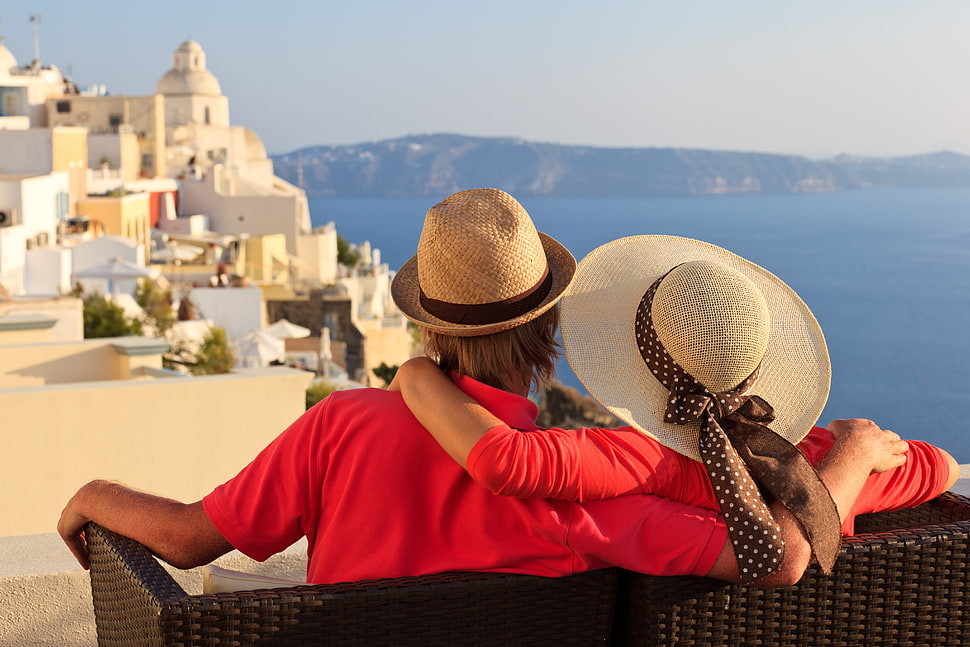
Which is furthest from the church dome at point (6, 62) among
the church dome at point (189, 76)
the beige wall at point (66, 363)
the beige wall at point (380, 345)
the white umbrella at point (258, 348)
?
the beige wall at point (66, 363)

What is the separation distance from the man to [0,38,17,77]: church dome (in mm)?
55065

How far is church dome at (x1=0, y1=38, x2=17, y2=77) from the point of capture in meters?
52.2

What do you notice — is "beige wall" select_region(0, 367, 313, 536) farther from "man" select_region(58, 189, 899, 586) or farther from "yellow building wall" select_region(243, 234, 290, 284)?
"yellow building wall" select_region(243, 234, 290, 284)

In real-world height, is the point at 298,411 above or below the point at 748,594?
below

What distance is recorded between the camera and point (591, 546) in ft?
4.42

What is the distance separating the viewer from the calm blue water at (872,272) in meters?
40.6

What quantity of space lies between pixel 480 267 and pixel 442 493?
283mm

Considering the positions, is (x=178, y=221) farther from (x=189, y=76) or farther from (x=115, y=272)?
(x=115, y=272)

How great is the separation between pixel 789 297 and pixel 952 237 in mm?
99032

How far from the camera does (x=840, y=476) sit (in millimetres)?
1484

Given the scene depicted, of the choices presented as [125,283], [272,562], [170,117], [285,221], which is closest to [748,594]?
[272,562]

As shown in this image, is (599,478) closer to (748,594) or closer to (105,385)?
(748,594)

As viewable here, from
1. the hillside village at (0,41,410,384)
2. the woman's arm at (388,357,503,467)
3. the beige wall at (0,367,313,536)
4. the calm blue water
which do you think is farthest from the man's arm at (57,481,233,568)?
the hillside village at (0,41,410,384)

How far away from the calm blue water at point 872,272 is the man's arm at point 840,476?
209 cm
